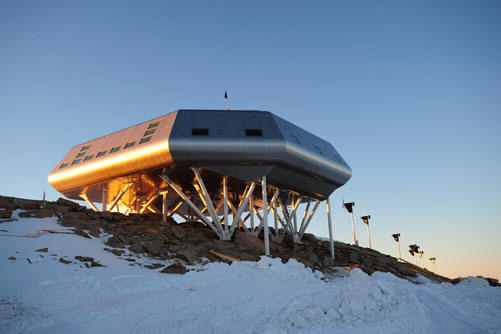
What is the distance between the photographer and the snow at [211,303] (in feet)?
38.7

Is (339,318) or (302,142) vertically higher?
(302,142)

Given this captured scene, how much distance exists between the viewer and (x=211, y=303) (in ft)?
47.2

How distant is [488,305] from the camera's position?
49.9 ft

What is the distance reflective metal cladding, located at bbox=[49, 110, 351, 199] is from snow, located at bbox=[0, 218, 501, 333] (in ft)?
41.5

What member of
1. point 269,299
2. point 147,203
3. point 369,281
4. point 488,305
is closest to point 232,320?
point 269,299

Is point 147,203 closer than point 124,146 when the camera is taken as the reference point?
No

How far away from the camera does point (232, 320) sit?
12.6m

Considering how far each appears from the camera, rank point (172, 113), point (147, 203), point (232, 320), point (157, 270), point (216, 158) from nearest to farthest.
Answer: point (232, 320) < point (157, 270) < point (216, 158) < point (172, 113) < point (147, 203)

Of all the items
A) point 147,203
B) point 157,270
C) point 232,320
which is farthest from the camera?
point 147,203

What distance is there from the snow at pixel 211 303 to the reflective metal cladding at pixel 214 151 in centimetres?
1265

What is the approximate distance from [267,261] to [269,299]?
7.54m

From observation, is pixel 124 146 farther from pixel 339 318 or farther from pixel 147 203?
pixel 339 318

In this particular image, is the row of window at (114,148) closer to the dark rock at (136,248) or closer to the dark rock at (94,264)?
the dark rock at (136,248)

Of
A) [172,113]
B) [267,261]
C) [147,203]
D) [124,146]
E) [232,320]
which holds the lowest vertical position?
[232,320]
